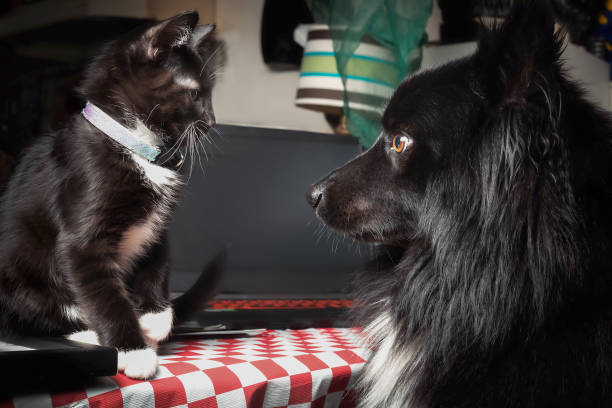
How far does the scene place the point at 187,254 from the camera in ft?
4.95

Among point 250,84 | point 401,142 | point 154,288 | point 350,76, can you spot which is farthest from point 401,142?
point 250,84

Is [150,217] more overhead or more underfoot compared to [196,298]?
more overhead

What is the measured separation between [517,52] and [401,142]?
0.22 meters

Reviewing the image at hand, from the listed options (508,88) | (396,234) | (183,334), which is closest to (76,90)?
(183,334)

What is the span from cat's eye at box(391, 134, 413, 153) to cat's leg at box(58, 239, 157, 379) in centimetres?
47

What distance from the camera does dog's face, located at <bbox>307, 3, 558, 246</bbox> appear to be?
28.2 inches

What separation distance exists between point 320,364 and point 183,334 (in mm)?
287

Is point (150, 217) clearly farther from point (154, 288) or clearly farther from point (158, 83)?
point (158, 83)

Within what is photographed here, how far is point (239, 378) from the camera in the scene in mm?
783

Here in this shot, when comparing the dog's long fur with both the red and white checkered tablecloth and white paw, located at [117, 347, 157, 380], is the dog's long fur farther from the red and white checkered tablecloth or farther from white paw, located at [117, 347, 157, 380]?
white paw, located at [117, 347, 157, 380]

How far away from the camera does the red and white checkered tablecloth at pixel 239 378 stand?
0.67 m

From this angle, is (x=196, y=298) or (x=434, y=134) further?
(x=196, y=298)

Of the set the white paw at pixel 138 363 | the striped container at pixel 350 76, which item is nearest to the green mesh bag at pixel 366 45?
the striped container at pixel 350 76

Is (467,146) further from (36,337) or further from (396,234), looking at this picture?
(36,337)
